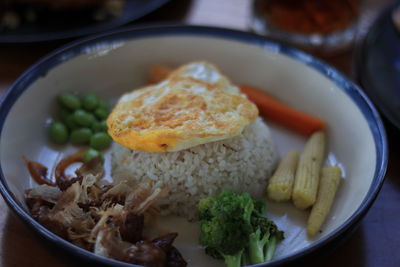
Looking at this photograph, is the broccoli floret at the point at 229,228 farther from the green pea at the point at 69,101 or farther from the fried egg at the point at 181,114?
the green pea at the point at 69,101

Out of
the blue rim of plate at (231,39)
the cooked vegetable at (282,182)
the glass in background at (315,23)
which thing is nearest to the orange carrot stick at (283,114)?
the blue rim of plate at (231,39)

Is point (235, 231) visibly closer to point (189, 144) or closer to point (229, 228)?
point (229, 228)

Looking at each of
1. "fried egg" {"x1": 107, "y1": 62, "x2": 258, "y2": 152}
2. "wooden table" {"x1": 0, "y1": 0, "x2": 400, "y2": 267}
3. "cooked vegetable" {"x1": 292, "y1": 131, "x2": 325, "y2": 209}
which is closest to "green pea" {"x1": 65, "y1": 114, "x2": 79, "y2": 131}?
"fried egg" {"x1": 107, "y1": 62, "x2": 258, "y2": 152}

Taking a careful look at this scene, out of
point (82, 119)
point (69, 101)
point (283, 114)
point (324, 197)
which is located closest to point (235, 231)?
point (324, 197)

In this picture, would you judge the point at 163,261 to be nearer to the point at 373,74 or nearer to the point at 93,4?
the point at 373,74

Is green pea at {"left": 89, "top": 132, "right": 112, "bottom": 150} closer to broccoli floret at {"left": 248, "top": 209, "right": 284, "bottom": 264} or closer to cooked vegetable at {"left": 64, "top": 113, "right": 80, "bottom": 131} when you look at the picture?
cooked vegetable at {"left": 64, "top": 113, "right": 80, "bottom": 131}
